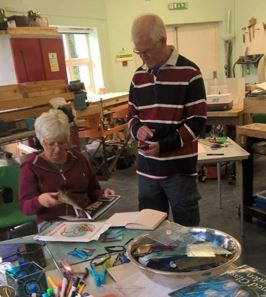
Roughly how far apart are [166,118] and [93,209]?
0.55 metres

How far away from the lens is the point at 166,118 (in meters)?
1.74

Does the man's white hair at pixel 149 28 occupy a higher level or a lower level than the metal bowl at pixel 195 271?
higher

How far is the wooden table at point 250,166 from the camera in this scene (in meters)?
2.77

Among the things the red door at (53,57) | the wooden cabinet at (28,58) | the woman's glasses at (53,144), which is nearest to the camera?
the woman's glasses at (53,144)

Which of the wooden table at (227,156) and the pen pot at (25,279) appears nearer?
the pen pot at (25,279)

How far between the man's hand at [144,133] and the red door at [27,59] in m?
2.46

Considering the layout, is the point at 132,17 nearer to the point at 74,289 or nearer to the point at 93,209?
the point at 93,209

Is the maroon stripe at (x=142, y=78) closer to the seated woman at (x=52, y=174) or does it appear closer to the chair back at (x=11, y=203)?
the seated woman at (x=52, y=174)

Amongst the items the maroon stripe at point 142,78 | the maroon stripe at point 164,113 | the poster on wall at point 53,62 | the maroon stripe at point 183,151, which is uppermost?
the poster on wall at point 53,62

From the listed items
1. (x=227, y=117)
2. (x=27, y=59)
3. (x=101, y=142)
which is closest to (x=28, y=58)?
(x=27, y=59)

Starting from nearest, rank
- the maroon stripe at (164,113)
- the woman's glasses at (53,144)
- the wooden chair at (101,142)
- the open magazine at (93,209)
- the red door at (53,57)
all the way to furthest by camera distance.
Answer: the open magazine at (93,209), the maroon stripe at (164,113), the woman's glasses at (53,144), the red door at (53,57), the wooden chair at (101,142)

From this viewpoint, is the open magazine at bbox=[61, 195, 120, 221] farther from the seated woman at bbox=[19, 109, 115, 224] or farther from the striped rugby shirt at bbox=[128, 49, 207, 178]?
the striped rugby shirt at bbox=[128, 49, 207, 178]

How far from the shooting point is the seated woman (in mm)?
1781

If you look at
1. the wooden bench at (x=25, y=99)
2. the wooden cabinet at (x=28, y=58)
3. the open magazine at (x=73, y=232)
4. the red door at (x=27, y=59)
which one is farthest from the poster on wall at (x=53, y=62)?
the open magazine at (x=73, y=232)
